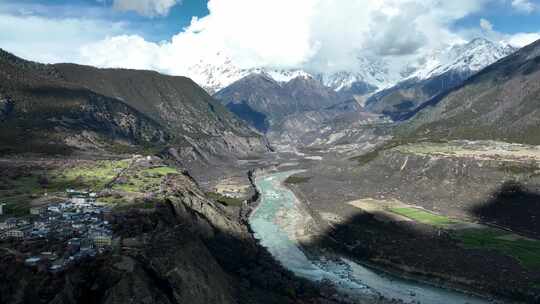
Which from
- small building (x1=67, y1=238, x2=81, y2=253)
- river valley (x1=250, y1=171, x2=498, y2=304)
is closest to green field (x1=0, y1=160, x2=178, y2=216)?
small building (x1=67, y1=238, x2=81, y2=253)

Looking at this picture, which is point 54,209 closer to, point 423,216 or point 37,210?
point 37,210

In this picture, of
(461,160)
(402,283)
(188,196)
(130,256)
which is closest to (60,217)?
(130,256)

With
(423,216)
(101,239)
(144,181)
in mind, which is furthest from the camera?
(423,216)

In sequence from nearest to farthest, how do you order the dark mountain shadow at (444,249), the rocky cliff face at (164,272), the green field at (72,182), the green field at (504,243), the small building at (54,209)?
the rocky cliff face at (164,272) < the small building at (54,209) < the green field at (72,182) < the dark mountain shadow at (444,249) < the green field at (504,243)

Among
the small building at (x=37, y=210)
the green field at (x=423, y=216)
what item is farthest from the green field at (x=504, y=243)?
the small building at (x=37, y=210)

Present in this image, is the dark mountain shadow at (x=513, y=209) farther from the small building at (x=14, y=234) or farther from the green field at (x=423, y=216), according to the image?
the small building at (x=14, y=234)

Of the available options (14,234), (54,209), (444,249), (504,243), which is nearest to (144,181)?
(54,209)

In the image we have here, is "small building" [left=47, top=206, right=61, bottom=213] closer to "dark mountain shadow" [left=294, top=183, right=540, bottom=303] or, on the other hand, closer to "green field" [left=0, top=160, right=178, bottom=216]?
"green field" [left=0, top=160, right=178, bottom=216]
